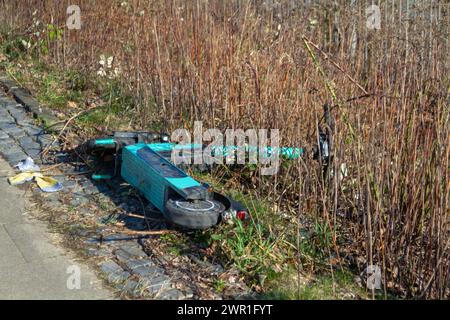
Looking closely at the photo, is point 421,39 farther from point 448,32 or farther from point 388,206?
point 388,206

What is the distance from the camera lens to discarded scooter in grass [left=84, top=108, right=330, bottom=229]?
494cm

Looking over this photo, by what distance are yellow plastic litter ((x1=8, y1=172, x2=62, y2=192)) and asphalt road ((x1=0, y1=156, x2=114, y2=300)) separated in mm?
357

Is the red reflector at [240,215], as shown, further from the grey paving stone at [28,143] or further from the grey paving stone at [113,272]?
the grey paving stone at [28,143]

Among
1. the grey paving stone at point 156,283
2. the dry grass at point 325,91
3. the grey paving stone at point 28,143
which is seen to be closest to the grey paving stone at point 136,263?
the grey paving stone at point 156,283

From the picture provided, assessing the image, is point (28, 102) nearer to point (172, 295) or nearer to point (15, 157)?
point (15, 157)

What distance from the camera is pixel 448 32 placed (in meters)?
5.90

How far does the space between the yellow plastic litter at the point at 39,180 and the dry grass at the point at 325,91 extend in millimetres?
1200

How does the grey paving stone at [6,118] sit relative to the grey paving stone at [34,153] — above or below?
above

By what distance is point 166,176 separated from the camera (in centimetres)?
530

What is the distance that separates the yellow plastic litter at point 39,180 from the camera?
5.97 meters

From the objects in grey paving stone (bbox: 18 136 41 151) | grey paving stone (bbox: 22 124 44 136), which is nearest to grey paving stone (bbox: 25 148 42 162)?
grey paving stone (bbox: 18 136 41 151)

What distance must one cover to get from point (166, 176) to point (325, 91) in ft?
4.89

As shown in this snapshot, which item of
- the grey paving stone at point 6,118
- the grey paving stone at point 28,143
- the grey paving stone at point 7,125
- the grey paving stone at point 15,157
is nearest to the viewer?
the grey paving stone at point 15,157
